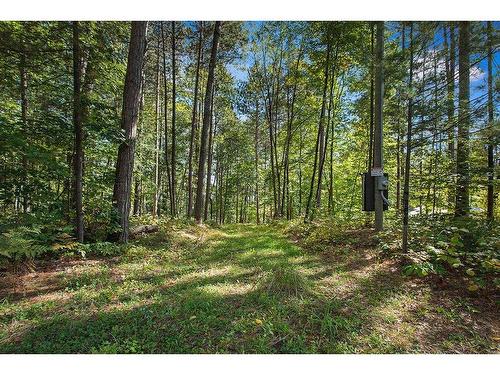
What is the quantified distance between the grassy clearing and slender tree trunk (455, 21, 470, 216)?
2.73 metres

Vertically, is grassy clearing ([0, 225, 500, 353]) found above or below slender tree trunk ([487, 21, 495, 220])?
below

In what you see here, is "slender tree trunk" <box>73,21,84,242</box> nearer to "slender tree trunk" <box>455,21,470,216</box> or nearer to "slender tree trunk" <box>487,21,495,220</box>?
"slender tree trunk" <box>455,21,470,216</box>

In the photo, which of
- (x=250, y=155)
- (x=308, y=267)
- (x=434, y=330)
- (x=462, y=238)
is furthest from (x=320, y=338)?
(x=250, y=155)

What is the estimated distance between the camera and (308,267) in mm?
4730

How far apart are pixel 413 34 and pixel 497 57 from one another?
142 centimetres

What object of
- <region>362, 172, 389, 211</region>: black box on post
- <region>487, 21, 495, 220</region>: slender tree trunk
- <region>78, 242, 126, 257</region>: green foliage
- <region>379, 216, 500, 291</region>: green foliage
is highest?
<region>487, 21, 495, 220</region>: slender tree trunk

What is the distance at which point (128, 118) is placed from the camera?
578 centimetres

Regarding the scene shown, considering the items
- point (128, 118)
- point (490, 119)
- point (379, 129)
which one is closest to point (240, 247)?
point (128, 118)

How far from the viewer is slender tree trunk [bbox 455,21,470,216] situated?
14.2 ft

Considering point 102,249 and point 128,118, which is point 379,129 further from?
point 102,249

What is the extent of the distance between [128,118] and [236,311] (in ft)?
16.0

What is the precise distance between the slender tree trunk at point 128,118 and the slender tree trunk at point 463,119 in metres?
6.07

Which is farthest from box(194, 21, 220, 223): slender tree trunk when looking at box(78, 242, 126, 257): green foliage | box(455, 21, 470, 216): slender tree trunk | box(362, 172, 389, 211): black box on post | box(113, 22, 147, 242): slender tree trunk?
box(455, 21, 470, 216): slender tree trunk

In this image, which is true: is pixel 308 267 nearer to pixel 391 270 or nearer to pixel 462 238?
pixel 391 270
